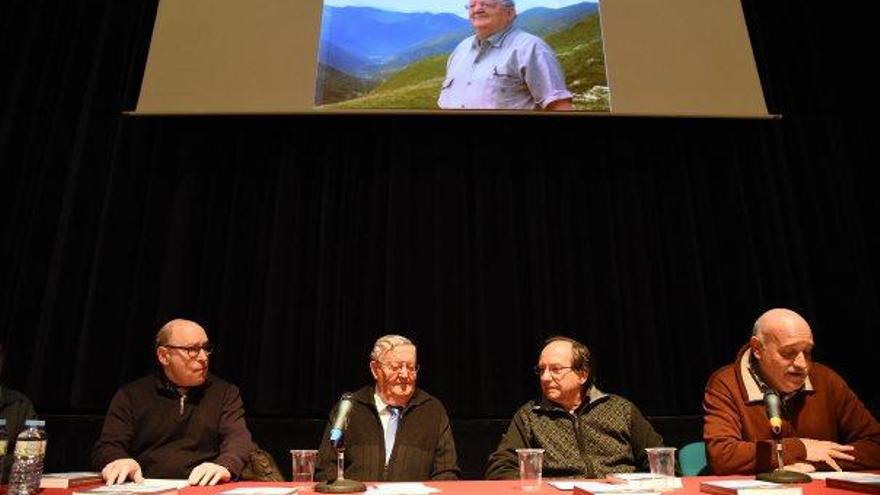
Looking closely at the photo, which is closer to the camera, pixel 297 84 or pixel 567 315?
pixel 297 84

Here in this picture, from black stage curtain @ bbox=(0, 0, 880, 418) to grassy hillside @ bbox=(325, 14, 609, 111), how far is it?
427 millimetres

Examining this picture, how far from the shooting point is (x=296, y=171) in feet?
14.3

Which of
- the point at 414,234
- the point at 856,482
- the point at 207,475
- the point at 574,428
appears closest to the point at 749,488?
the point at 856,482

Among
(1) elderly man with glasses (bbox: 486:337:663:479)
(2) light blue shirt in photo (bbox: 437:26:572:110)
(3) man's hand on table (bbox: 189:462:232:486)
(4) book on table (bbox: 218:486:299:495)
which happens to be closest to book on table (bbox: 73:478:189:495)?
(3) man's hand on table (bbox: 189:462:232:486)

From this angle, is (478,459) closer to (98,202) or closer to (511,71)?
(511,71)

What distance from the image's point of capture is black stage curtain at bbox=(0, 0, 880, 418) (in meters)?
4.07

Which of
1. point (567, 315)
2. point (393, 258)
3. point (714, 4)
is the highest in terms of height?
point (714, 4)

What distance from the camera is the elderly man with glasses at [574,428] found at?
2727 mm

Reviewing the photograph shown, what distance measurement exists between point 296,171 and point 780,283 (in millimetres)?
3019

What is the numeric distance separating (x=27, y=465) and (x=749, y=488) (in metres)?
1.81

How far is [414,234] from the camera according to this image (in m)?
4.29

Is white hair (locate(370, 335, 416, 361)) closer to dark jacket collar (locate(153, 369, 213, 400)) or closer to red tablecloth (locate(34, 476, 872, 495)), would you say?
dark jacket collar (locate(153, 369, 213, 400))

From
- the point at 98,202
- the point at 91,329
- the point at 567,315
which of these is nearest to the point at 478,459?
the point at 567,315

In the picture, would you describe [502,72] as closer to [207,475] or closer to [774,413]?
[774,413]
